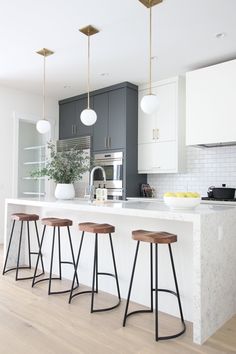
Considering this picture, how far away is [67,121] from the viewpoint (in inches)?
239

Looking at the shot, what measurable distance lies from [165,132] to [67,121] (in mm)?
2162

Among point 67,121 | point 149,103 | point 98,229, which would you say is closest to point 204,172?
point 149,103

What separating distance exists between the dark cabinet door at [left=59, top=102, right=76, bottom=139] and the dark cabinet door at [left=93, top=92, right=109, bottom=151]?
60 centimetres

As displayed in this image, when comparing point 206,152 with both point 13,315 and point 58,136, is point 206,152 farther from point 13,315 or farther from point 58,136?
point 13,315

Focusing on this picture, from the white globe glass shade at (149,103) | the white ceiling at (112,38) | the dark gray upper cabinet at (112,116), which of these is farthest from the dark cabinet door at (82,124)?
the white globe glass shade at (149,103)

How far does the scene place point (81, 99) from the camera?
5781mm

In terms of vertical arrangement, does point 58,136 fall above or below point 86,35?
below

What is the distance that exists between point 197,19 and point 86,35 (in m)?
1.22

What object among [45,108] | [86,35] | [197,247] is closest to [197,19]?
[86,35]

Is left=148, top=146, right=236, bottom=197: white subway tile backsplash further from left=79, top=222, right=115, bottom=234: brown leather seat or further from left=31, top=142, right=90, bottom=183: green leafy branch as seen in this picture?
left=79, top=222, right=115, bottom=234: brown leather seat

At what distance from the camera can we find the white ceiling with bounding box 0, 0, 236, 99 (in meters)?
2.96

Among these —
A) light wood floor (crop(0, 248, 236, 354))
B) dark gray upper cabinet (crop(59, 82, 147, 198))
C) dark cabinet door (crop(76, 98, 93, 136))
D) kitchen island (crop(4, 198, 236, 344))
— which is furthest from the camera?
dark cabinet door (crop(76, 98, 93, 136))

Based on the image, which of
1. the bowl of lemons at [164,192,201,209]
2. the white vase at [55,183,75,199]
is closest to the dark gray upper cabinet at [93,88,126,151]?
the white vase at [55,183,75,199]

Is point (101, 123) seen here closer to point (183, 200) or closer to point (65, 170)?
point (65, 170)
